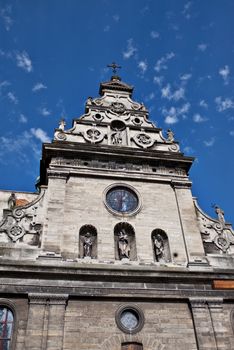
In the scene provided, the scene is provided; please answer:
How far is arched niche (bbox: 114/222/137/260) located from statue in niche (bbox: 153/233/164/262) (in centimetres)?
81

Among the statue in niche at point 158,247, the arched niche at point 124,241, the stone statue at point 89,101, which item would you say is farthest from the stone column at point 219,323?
the stone statue at point 89,101

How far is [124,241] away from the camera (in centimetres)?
1278

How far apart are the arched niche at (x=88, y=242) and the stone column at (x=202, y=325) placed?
3.65m

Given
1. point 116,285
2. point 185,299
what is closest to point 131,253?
point 116,285

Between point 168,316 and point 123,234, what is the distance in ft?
10.6

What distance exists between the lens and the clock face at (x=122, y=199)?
13.8 meters

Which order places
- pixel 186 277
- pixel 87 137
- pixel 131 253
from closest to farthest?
pixel 186 277 < pixel 131 253 < pixel 87 137

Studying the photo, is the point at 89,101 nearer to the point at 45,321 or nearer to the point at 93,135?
the point at 93,135

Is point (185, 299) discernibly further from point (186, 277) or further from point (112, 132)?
point (112, 132)

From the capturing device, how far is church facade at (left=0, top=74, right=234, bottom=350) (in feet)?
34.6

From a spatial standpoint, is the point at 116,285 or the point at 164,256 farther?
the point at 164,256

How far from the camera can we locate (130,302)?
Answer: 36.9 feet

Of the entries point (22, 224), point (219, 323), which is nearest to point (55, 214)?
point (22, 224)

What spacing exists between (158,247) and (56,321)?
4541mm
